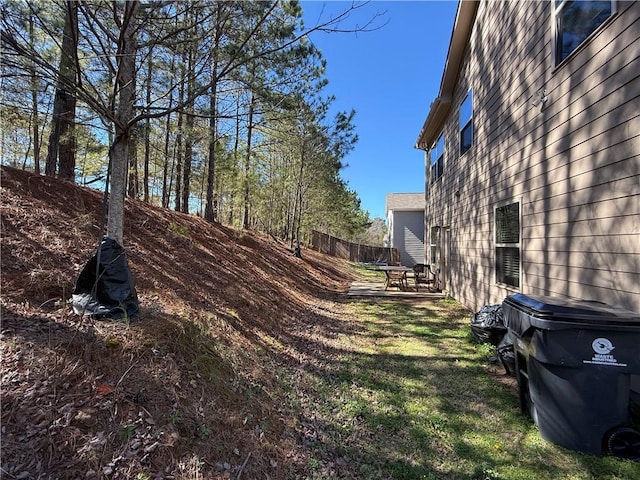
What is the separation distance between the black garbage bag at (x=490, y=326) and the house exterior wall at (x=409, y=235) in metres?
16.7

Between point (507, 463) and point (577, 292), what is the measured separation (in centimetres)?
208

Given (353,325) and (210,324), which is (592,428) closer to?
(210,324)

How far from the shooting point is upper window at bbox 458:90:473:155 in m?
7.82

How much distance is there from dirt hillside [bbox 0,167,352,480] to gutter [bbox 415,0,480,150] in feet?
26.9

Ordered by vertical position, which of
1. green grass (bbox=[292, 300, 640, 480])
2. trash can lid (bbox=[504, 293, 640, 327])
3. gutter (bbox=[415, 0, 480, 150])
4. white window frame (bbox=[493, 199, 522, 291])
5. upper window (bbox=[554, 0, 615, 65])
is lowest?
green grass (bbox=[292, 300, 640, 480])

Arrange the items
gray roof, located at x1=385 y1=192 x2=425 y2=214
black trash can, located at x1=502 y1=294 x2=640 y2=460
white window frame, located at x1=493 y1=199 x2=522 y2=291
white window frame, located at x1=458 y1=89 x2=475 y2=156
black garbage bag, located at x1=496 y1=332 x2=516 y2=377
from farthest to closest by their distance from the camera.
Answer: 1. gray roof, located at x1=385 y1=192 x2=425 y2=214
2. white window frame, located at x1=458 y1=89 x2=475 y2=156
3. white window frame, located at x1=493 y1=199 x2=522 y2=291
4. black garbage bag, located at x1=496 y1=332 x2=516 y2=377
5. black trash can, located at x1=502 y1=294 x2=640 y2=460

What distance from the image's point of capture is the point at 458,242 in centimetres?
858

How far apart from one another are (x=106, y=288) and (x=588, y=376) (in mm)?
4102

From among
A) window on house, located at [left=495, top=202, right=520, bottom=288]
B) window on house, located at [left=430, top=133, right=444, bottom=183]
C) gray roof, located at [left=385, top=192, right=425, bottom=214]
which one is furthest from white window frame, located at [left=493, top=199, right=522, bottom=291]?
gray roof, located at [left=385, top=192, right=425, bottom=214]

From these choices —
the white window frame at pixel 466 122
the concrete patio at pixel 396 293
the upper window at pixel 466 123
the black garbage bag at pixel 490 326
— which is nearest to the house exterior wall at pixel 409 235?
the concrete patio at pixel 396 293

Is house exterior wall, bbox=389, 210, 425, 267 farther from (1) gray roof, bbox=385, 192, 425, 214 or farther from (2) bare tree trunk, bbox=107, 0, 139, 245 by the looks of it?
(2) bare tree trunk, bbox=107, 0, 139, 245

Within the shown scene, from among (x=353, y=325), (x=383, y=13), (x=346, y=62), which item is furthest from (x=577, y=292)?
(x=346, y=62)

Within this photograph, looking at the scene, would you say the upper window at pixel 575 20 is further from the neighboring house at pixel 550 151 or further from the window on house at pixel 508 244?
the window on house at pixel 508 244

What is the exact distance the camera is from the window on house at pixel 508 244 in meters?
5.16
